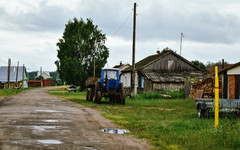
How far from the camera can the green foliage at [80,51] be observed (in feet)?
161

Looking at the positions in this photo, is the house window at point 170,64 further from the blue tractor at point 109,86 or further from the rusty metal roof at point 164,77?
the blue tractor at point 109,86

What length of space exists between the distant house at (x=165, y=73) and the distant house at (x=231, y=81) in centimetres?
1254

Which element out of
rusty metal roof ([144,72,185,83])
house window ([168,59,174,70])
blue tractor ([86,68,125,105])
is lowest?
blue tractor ([86,68,125,105])

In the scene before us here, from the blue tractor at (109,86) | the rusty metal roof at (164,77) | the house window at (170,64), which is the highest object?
the house window at (170,64)

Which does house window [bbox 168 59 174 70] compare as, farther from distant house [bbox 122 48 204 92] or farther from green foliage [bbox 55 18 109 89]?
green foliage [bbox 55 18 109 89]

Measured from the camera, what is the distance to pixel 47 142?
22.7 feet

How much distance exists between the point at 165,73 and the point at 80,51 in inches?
733

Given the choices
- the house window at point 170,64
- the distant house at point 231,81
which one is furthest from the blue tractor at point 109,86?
the house window at point 170,64

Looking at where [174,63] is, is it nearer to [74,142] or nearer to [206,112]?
[206,112]

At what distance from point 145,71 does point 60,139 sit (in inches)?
1171

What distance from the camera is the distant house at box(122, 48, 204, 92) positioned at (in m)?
34.7

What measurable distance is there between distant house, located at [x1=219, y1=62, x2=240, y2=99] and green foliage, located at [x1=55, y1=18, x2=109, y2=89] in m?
30.3

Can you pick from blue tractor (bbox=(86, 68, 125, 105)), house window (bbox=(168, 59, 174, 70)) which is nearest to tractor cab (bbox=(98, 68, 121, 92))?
blue tractor (bbox=(86, 68, 125, 105))

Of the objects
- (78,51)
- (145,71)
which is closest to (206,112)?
(145,71)
